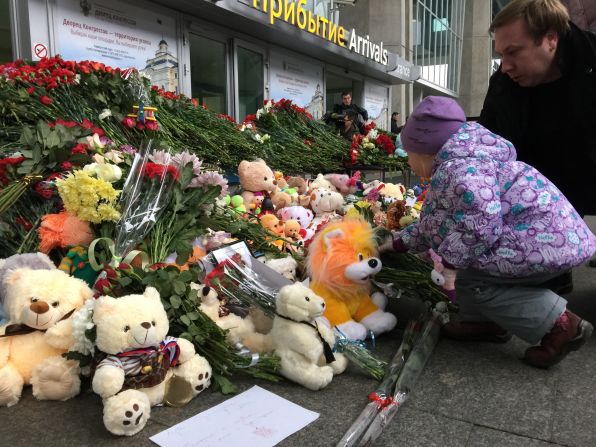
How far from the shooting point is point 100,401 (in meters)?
1.79

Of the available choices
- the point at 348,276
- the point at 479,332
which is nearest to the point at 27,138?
the point at 348,276

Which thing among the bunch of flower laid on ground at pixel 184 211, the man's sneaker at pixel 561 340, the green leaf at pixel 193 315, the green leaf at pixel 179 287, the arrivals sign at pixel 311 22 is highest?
the arrivals sign at pixel 311 22

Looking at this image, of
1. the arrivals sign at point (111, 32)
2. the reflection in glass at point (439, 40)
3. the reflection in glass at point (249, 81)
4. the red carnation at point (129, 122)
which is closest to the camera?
the red carnation at point (129, 122)

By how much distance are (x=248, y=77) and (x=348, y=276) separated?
711 cm

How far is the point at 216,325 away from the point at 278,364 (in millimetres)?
310

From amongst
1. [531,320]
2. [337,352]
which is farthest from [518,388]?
[337,352]

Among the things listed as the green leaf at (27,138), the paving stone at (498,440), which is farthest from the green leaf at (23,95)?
the paving stone at (498,440)

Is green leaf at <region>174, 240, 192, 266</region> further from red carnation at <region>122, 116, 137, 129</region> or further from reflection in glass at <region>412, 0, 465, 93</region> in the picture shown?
reflection in glass at <region>412, 0, 465, 93</region>

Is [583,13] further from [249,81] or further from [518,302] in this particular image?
[249,81]

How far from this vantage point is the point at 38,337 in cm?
188

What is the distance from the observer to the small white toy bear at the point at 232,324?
6.76ft

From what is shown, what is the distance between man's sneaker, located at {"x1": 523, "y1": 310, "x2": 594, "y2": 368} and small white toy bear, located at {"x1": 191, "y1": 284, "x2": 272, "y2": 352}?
3.80 ft

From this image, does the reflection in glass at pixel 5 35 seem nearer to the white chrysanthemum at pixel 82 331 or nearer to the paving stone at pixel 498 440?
the white chrysanthemum at pixel 82 331

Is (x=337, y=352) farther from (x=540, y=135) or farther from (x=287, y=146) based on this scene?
(x=287, y=146)
